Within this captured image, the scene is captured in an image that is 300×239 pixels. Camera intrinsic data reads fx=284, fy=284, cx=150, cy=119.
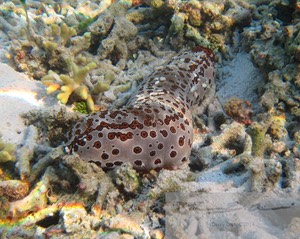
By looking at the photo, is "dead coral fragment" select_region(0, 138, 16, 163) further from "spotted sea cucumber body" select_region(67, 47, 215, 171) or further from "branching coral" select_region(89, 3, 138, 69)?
"branching coral" select_region(89, 3, 138, 69)

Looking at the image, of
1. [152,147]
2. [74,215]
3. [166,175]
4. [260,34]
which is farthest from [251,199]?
[260,34]

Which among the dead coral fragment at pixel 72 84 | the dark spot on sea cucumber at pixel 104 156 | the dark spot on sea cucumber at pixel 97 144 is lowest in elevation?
the dark spot on sea cucumber at pixel 104 156

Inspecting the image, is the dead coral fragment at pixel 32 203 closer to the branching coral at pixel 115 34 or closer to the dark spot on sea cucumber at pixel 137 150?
the dark spot on sea cucumber at pixel 137 150

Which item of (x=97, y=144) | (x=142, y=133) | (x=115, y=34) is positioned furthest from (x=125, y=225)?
(x=115, y=34)

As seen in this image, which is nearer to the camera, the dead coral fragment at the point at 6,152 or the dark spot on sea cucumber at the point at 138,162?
the dead coral fragment at the point at 6,152

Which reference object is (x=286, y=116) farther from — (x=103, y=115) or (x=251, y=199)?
(x=103, y=115)

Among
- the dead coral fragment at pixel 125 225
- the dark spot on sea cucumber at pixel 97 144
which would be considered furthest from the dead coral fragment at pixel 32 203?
the dead coral fragment at pixel 125 225
